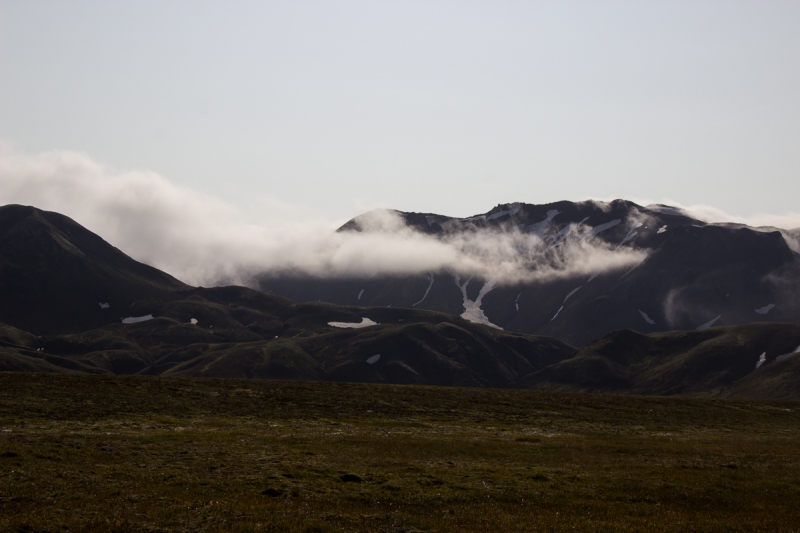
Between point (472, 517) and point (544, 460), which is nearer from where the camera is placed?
point (472, 517)

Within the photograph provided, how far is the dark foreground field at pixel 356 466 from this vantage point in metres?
28.3

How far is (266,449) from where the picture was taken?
4712cm

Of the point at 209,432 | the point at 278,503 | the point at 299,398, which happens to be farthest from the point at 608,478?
the point at 299,398

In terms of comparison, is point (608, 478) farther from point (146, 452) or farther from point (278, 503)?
point (146, 452)

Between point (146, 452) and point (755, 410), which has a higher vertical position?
point (146, 452)

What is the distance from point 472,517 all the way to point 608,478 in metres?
14.2

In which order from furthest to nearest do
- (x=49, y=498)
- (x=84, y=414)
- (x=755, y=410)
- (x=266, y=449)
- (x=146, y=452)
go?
1. (x=755, y=410)
2. (x=84, y=414)
3. (x=266, y=449)
4. (x=146, y=452)
5. (x=49, y=498)

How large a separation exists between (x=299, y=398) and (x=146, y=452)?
4242 cm

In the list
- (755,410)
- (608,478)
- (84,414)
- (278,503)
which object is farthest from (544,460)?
(755,410)

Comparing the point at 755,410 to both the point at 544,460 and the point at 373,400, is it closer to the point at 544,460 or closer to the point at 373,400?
the point at 373,400

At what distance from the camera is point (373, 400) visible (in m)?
87.6

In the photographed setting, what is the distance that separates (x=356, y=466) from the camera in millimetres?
41406

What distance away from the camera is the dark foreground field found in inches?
1113

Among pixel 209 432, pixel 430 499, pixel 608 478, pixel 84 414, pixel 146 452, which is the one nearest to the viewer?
pixel 430 499
